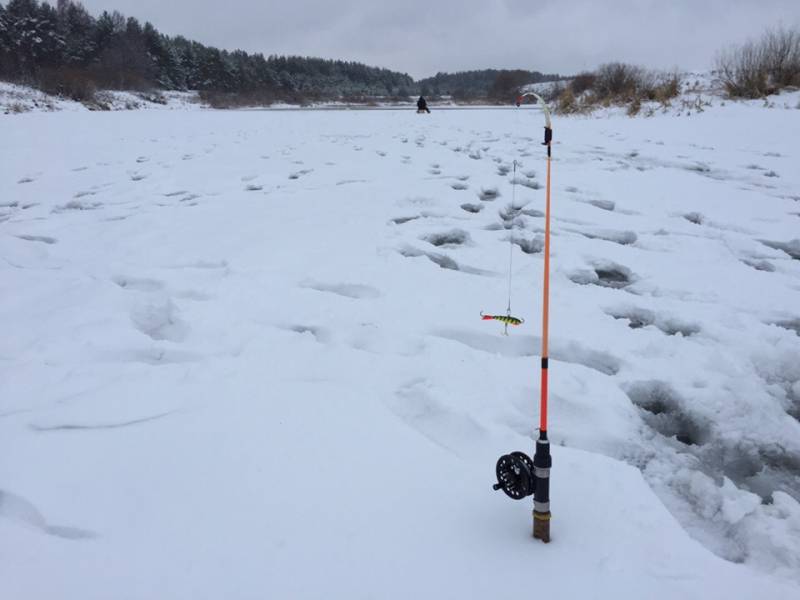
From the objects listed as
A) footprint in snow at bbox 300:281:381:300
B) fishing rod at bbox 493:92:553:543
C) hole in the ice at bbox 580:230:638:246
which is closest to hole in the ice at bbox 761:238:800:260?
hole in the ice at bbox 580:230:638:246

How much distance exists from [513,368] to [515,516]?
1.18 m

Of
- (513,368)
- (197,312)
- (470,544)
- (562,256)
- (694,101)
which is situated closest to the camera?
(470,544)

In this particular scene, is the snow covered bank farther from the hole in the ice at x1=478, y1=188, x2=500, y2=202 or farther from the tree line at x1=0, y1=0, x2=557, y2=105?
the hole in the ice at x1=478, y1=188, x2=500, y2=202

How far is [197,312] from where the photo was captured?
3.94 meters

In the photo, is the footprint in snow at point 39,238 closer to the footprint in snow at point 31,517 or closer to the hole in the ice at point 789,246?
the footprint in snow at point 31,517

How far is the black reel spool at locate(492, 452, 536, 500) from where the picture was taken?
6.86ft

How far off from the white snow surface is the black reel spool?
13cm

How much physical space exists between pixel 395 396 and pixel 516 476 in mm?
994

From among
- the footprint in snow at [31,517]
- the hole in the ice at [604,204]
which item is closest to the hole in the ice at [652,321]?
the hole in the ice at [604,204]

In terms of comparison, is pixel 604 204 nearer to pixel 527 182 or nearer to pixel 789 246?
pixel 527 182

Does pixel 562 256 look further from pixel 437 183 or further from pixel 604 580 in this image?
pixel 604 580

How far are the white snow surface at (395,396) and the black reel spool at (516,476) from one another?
131mm

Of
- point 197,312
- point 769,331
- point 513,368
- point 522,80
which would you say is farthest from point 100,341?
point 522,80

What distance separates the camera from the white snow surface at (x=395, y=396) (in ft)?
6.65
